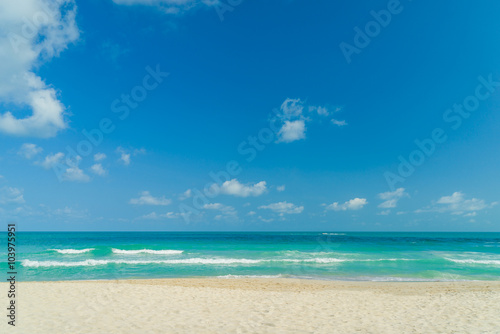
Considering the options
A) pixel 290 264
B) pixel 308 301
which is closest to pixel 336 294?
pixel 308 301

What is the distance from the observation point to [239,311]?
27.8 feet

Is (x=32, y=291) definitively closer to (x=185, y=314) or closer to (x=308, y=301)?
(x=185, y=314)

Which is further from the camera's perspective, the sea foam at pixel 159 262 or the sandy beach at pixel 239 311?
the sea foam at pixel 159 262

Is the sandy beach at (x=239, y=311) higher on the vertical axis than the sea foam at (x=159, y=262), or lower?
higher

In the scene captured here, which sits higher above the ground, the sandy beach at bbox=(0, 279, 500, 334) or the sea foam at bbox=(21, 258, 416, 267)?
the sandy beach at bbox=(0, 279, 500, 334)

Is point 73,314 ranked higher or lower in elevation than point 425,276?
higher

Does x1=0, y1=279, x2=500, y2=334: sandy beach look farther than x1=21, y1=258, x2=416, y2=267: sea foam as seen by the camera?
No

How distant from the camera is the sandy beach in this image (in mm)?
6910

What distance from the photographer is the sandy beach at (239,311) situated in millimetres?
6910

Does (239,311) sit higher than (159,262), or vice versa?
(239,311)

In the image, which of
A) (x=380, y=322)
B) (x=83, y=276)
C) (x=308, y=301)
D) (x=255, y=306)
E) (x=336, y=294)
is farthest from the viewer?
(x=83, y=276)

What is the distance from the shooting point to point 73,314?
7781 mm

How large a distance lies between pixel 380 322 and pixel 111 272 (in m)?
16.2

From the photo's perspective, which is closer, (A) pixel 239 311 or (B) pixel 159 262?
(A) pixel 239 311
